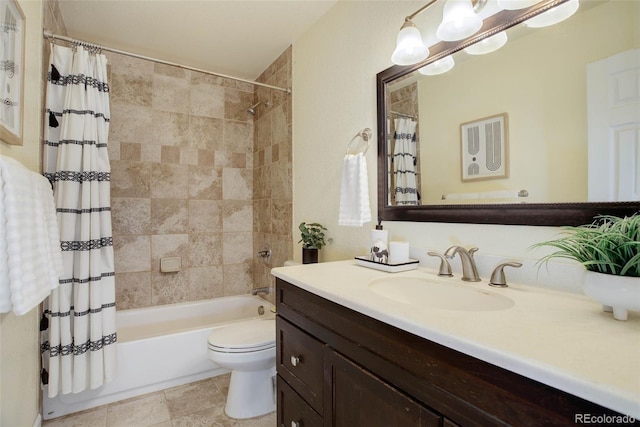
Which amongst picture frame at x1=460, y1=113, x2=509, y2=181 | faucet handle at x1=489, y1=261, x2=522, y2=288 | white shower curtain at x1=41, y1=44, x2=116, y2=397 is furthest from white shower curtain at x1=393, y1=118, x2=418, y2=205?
white shower curtain at x1=41, y1=44, x2=116, y2=397

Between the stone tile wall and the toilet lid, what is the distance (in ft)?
3.23

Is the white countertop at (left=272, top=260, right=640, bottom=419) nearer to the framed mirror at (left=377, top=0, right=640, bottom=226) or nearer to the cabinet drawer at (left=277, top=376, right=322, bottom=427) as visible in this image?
the framed mirror at (left=377, top=0, right=640, bottom=226)

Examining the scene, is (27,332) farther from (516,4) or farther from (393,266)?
(516,4)

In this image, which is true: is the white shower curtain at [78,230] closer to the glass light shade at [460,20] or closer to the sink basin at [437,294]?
the sink basin at [437,294]

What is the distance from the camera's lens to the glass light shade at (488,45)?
3.40 ft

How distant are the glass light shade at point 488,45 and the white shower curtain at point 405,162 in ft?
1.12

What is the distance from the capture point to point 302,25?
2096 mm

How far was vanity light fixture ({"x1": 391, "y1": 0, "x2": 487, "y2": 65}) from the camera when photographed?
1.03 metres

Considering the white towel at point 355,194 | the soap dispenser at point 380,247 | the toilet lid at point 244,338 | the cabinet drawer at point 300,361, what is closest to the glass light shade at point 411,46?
the white towel at point 355,194

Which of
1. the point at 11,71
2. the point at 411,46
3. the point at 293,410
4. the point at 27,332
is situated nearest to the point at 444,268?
the point at 293,410

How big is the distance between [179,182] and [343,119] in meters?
1.68

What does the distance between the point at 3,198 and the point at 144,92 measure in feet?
6.74

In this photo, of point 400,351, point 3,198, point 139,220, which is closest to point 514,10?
point 400,351

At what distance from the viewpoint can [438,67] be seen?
125 centimetres
